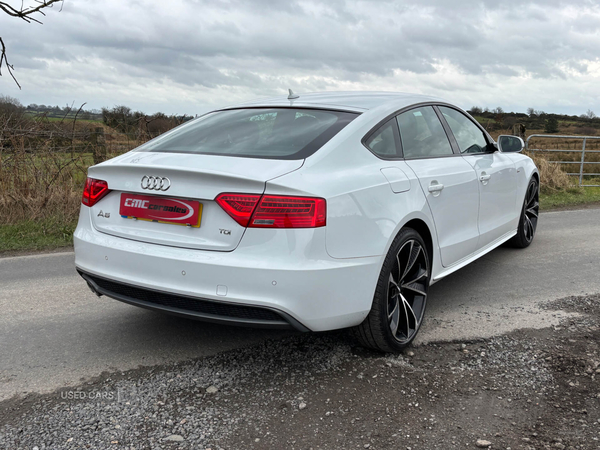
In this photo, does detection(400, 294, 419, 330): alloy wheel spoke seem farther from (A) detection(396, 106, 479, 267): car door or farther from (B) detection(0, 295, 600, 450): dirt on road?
(A) detection(396, 106, 479, 267): car door

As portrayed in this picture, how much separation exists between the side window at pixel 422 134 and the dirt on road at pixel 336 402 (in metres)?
1.34

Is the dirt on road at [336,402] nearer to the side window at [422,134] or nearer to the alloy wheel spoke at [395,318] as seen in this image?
the alloy wheel spoke at [395,318]

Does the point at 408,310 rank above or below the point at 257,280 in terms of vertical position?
below

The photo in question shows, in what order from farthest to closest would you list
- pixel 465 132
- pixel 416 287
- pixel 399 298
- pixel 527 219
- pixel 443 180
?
pixel 527 219, pixel 465 132, pixel 443 180, pixel 416 287, pixel 399 298

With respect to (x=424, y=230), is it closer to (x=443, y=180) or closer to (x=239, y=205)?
(x=443, y=180)

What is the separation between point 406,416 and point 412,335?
84cm

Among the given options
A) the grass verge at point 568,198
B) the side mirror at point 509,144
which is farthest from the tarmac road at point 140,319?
the grass verge at point 568,198

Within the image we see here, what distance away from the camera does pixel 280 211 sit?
2.61 metres

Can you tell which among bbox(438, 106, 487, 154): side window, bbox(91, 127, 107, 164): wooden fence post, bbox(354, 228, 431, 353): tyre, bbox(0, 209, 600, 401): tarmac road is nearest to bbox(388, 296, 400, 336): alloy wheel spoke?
bbox(354, 228, 431, 353): tyre

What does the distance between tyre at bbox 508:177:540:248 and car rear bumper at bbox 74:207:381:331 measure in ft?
12.1

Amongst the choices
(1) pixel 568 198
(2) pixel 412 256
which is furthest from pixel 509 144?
(1) pixel 568 198

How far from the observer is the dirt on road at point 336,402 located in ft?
8.00

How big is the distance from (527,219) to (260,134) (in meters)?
4.14

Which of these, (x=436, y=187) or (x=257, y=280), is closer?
(x=257, y=280)
